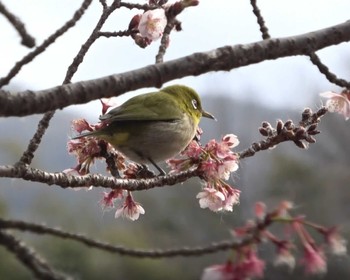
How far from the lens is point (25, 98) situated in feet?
1.72

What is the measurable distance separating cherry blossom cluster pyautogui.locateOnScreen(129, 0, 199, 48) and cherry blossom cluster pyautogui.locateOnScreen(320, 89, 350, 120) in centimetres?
22

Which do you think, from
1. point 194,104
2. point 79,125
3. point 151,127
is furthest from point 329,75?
point 194,104

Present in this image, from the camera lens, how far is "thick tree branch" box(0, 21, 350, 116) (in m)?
0.53

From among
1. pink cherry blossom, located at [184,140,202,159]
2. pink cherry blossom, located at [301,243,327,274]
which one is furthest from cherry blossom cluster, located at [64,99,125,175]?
pink cherry blossom, located at [301,243,327,274]

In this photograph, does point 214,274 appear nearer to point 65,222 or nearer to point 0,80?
point 0,80

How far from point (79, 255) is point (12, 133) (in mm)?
2788

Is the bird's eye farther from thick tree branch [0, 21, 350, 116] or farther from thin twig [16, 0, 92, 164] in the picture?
thick tree branch [0, 21, 350, 116]

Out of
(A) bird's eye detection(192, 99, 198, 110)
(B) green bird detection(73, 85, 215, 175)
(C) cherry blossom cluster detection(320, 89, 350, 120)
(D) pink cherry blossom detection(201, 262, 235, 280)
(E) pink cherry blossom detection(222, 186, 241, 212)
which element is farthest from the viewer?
(A) bird's eye detection(192, 99, 198, 110)

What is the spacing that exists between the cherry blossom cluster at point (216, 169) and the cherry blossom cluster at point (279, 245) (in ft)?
1.27

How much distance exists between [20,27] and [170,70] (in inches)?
5.3

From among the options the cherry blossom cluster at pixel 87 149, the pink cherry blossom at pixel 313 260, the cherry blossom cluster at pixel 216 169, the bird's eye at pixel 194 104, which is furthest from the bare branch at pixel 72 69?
the bird's eye at pixel 194 104

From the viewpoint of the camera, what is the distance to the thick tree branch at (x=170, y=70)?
20.8 inches

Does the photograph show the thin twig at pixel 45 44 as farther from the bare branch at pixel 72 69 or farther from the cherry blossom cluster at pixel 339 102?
the cherry blossom cluster at pixel 339 102

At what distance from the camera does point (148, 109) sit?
1.39 metres
